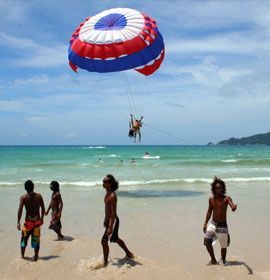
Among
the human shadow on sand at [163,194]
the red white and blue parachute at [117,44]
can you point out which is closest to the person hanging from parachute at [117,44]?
the red white and blue parachute at [117,44]

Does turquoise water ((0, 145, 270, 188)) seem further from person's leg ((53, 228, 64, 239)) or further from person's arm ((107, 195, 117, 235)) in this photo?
person's arm ((107, 195, 117, 235))

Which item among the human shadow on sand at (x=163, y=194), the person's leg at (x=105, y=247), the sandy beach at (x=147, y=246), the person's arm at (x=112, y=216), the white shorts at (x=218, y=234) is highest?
the person's arm at (x=112, y=216)

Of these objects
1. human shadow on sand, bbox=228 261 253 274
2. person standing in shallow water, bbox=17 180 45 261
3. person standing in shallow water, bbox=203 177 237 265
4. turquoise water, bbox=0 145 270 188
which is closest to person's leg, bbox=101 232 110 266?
person standing in shallow water, bbox=17 180 45 261

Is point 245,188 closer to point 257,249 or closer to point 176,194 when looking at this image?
point 176,194

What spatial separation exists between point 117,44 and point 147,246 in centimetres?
703

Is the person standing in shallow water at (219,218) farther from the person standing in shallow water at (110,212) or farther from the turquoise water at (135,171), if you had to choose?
the turquoise water at (135,171)

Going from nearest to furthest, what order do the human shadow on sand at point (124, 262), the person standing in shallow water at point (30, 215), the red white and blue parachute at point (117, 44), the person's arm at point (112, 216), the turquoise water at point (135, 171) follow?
the person's arm at point (112, 216), the human shadow on sand at point (124, 262), the person standing in shallow water at point (30, 215), the red white and blue parachute at point (117, 44), the turquoise water at point (135, 171)

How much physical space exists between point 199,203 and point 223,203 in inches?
248

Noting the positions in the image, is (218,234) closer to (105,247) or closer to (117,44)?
(105,247)

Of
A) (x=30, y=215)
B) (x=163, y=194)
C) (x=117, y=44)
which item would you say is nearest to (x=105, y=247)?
(x=30, y=215)

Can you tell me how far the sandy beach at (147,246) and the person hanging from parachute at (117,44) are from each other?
4404 millimetres

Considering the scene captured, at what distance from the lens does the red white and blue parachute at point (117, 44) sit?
12297 mm

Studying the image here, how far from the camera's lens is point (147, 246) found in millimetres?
7289

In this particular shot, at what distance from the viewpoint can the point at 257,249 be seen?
698cm
